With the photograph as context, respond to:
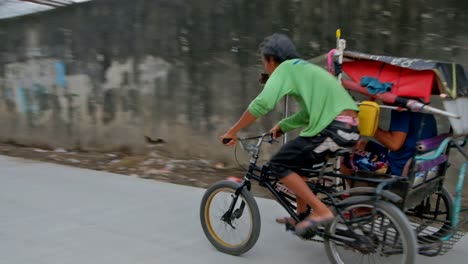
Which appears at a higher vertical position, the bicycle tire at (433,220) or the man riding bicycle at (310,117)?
the man riding bicycle at (310,117)

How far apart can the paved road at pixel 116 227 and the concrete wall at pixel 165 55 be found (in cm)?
143

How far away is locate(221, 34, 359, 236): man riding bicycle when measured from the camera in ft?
11.3

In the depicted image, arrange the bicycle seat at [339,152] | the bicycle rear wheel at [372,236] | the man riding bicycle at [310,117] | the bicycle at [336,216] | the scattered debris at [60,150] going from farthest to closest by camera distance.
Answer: the scattered debris at [60,150], the bicycle seat at [339,152], the man riding bicycle at [310,117], the bicycle at [336,216], the bicycle rear wheel at [372,236]

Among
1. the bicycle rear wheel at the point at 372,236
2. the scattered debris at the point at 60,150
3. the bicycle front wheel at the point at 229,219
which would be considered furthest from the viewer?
the scattered debris at the point at 60,150

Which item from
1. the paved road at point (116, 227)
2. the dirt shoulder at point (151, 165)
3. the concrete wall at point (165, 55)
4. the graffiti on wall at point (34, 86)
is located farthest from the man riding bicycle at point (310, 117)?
the graffiti on wall at point (34, 86)

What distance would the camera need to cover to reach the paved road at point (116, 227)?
13.0 feet

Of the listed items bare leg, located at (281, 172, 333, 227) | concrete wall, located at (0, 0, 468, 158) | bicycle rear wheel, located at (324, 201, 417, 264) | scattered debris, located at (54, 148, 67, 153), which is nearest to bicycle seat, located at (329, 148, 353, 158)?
bare leg, located at (281, 172, 333, 227)

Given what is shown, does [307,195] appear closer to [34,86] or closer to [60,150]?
[60,150]

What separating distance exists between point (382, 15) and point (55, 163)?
18.0 feet

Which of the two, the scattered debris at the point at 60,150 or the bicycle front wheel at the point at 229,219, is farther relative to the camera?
the scattered debris at the point at 60,150

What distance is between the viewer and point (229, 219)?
12.9 feet

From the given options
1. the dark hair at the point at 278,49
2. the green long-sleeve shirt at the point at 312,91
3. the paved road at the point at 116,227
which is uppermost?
the dark hair at the point at 278,49

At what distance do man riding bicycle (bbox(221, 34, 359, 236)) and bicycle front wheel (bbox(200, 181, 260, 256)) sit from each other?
1.27 ft

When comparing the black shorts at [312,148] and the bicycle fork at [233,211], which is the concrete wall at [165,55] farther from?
the bicycle fork at [233,211]
